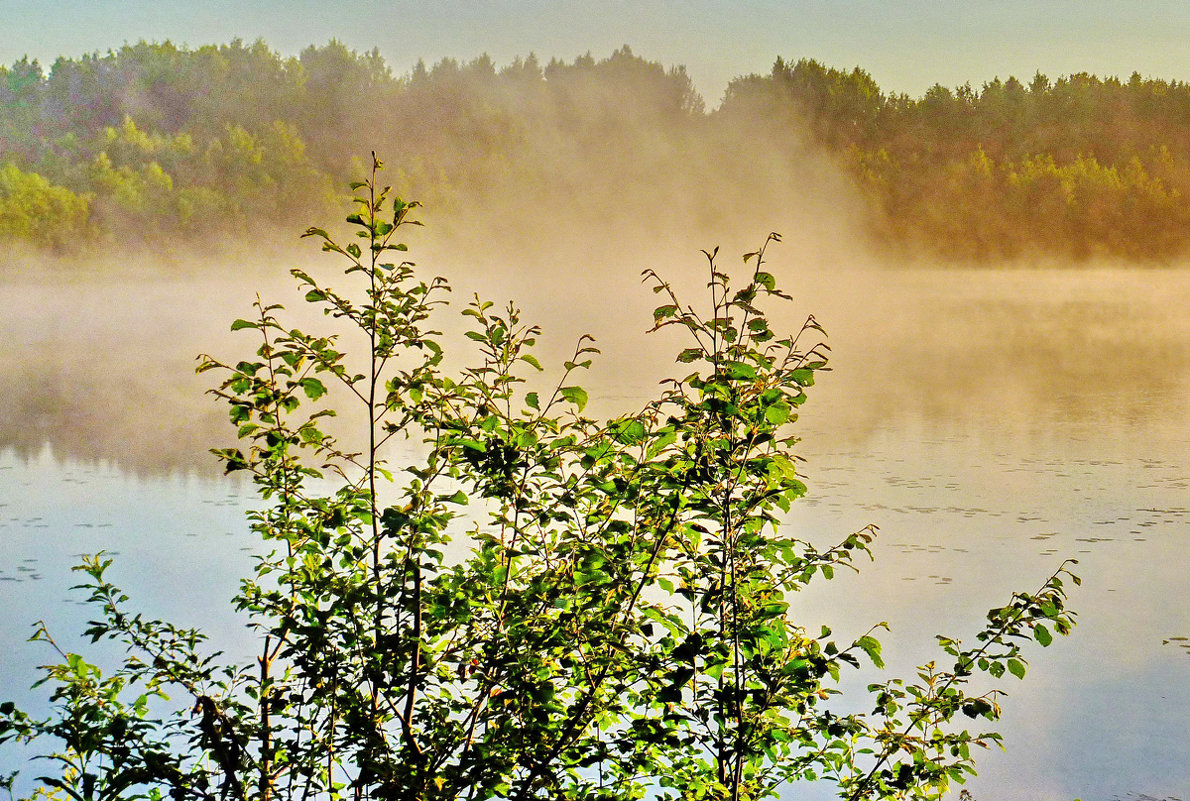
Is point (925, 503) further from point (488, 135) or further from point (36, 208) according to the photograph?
point (36, 208)

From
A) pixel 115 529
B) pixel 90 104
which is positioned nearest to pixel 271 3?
pixel 90 104

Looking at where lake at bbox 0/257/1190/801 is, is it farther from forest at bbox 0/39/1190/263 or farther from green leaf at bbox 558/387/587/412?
green leaf at bbox 558/387/587/412

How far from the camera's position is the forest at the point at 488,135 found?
25172 mm

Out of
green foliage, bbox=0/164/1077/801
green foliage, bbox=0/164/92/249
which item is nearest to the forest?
green foliage, bbox=0/164/92/249

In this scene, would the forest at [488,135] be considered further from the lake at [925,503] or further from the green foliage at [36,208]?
the lake at [925,503]

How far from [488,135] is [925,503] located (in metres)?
17.1

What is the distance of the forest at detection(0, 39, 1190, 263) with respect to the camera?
25.2 m

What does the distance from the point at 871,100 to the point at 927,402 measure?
1091cm

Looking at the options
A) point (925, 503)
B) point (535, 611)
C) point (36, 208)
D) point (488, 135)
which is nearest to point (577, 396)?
point (535, 611)

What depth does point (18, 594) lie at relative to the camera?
7074mm

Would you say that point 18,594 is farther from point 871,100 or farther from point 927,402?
point 871,100

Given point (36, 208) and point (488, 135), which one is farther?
point (36, 208)

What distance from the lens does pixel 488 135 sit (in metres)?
24.9

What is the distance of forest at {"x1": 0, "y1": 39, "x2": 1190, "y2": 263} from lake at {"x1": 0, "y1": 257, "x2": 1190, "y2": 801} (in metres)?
2.96
